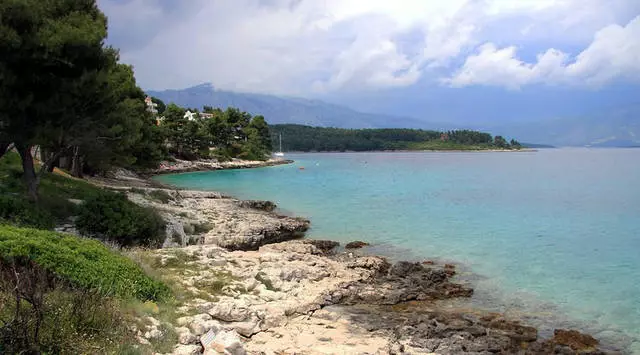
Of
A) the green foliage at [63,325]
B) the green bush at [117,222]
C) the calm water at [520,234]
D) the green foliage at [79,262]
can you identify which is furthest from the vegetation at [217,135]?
the green foliage at [63,325]

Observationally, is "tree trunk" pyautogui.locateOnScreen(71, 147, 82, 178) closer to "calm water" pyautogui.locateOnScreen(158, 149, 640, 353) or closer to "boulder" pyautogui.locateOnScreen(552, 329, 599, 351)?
"calm water" pyautogui.locateOnScreen(158, 149, 640, 353)

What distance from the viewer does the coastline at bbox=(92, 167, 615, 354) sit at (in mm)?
10594

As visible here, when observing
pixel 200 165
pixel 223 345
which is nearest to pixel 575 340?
pixel 223 345

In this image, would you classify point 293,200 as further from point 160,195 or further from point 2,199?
point 2,199

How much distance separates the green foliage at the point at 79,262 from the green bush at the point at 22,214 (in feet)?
13.7

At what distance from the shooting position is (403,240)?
25469 millimetres

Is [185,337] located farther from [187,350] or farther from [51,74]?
[51,74]

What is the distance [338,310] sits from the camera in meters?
13.4

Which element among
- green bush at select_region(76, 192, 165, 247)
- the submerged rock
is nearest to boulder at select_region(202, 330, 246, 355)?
green bush at select_region(76, 192, 165, 247)

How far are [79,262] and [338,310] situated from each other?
7.04 m

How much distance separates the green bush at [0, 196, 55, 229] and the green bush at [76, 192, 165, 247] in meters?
1.46

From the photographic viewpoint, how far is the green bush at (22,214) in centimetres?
1377

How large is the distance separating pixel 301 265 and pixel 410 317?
5.25 metres

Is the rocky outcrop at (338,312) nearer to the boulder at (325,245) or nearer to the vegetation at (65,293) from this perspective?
the vegetation at (65,293)
